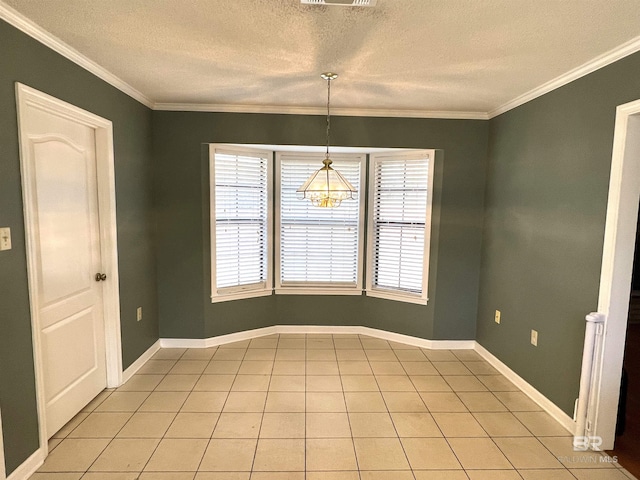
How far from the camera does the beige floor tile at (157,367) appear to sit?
10.5ft

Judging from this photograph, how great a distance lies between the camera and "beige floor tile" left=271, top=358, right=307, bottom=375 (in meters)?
3.22

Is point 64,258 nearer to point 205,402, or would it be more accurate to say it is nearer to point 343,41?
point 205,402

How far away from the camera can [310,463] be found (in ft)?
6.89

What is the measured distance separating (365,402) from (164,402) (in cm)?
157

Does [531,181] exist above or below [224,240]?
above

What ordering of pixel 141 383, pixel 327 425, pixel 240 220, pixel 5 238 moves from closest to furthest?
pixel 5 238 < pixel 327 425 < pixel 141 383 < pixel 240 220

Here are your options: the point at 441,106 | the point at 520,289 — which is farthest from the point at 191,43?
the point at 520,289

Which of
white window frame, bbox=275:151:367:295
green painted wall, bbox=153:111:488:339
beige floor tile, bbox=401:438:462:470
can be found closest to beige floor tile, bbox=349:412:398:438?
beige floor tile, bbox=401:438:462:470

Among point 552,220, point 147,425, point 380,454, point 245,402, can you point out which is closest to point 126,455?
point 147,425

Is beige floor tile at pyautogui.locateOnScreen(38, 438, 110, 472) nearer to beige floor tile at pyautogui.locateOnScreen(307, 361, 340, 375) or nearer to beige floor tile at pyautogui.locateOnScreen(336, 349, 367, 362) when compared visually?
beige floor tile at pyautogui.locateOnScreen(307, 361, 340, 375)

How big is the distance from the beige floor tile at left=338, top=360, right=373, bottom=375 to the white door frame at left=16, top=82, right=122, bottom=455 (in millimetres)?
1937

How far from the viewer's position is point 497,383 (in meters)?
3.10

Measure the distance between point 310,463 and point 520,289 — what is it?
7.28ft

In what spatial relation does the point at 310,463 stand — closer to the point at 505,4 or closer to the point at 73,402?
the point at 73,402
